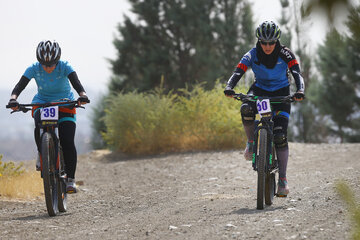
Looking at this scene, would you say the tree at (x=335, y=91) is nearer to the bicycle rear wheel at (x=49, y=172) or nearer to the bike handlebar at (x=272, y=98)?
the bike handlebar at (x=272, y=98)

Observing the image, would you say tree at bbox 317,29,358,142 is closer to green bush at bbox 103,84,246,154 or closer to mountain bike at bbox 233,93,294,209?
green bush at bbox 103,84,246,154

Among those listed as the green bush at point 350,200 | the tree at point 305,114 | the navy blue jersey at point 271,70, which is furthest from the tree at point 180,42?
the green bush at point 350,200

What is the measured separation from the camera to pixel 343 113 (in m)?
22.4

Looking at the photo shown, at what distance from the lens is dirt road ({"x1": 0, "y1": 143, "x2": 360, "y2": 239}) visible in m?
4.04

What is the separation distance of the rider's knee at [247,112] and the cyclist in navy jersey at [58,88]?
1756 millimetres

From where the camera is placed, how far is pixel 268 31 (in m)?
5.18

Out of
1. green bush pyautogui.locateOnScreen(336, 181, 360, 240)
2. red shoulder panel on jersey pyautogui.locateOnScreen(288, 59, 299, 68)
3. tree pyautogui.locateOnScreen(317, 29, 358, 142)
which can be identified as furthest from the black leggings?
tree pyautogui.locateOnScreen(317, 29, 358, 142)

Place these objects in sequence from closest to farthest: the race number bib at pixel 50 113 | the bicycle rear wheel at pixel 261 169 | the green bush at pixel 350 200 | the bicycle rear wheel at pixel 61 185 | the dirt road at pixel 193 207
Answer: the green bush at pixel 350 200 < the dirt road at pixel 193 207 < the bicycle rear wheel at pixel 261 169 < the race number bib at pixel 50 113 < the bicycle rear wheel at pixel 61 185

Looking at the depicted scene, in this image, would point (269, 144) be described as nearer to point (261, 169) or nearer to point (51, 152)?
point (261, 169)

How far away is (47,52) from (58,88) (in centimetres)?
46

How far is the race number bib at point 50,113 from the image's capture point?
17.5ft

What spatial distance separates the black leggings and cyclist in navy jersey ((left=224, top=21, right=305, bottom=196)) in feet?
6.00

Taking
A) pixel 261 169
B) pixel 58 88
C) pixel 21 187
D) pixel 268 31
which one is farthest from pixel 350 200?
pixel 21 187

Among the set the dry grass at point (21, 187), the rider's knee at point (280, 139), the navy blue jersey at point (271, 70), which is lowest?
the dry grass at point (21, 187)
